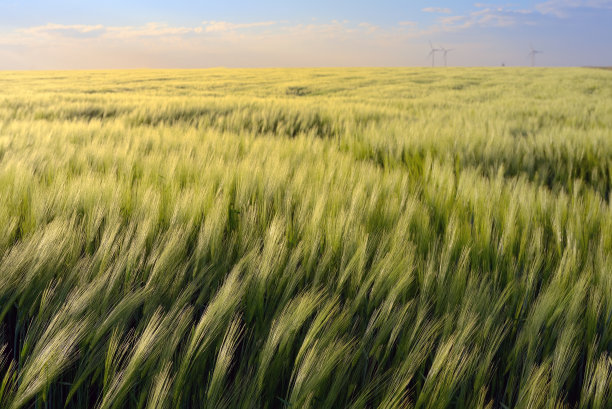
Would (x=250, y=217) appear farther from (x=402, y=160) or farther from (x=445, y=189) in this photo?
(x=402, y=160)

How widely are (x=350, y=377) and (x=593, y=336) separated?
474 mm

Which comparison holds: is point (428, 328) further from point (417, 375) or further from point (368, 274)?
point (368, 274)

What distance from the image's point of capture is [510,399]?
0.58 meters

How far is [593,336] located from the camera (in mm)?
703

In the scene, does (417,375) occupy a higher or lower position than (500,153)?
lower

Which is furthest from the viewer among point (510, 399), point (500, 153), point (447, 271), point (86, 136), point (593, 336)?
point (86, 136)

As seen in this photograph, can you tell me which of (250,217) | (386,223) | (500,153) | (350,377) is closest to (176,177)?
(250,217)

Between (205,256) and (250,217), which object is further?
(250,217)

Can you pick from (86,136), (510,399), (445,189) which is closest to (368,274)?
(510,399)

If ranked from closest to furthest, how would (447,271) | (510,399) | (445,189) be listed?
1. (510,399)
2. (447,271)
3. (445,189)

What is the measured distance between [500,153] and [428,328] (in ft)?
7.68

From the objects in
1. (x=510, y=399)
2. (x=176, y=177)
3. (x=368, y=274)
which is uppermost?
(x=176, y=177)

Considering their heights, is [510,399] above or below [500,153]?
below

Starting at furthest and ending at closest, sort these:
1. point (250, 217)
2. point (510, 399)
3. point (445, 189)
Result: point (445, 189)
point (250, 217)
point (510, 399)
